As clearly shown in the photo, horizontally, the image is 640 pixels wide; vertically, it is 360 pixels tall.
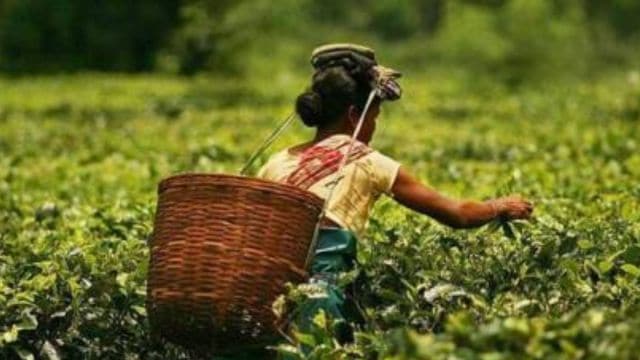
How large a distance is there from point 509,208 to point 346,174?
1.83 ft

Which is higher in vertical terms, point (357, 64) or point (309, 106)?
point (357, 64)

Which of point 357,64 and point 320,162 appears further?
point 357,64

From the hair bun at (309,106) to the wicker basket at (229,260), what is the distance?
1.55ft

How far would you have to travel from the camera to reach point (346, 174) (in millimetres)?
5945

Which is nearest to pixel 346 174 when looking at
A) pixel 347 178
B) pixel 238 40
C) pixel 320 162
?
pixel 347 178

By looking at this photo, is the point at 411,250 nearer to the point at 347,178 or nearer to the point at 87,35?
the point at 347,178

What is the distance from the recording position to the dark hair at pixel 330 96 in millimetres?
6082

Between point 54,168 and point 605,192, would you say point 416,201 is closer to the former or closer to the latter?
point 605,192

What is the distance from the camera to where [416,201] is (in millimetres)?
5965

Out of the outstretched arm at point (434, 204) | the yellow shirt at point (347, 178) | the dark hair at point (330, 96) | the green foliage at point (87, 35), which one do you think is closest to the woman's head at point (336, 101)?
the dark hair at point (330, 96)

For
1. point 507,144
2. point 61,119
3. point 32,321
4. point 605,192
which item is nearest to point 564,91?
point 61,119

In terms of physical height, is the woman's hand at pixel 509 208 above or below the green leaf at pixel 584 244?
above

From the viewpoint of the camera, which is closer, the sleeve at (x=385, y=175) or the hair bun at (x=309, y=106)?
the sleeve at (x=385, y=175)

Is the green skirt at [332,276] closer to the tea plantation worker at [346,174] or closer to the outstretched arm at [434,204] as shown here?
the tea plantation worker at [346,174]
